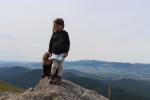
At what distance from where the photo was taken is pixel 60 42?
15.9 meters

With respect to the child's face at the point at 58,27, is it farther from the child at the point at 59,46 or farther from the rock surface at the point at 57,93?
the rock surface at the point at 57,93

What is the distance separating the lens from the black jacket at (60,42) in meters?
15.9

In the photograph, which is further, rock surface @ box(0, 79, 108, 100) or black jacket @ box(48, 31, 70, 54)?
black jacket @ box(48, 31, 70, 54)

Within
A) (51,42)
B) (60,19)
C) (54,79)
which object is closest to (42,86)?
(54,79)

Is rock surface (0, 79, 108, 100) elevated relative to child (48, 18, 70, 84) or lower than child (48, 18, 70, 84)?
lower

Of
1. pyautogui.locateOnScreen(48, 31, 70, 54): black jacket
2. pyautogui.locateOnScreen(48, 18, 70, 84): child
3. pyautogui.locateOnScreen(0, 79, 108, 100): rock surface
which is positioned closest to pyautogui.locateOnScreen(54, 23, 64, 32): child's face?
pyautogui.locateOnScreen(48, 18, 70, 84): child

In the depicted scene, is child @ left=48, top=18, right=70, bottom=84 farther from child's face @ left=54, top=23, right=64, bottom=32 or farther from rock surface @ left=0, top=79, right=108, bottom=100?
rock surface @ left=0, top=79, right=108, bottom=100

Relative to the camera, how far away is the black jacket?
15.9 meters

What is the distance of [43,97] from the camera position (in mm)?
14820

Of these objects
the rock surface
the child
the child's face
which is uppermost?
the child's face

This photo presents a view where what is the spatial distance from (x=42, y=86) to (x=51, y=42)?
6.53 ft

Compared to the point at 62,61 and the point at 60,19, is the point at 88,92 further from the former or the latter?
the point at 60,19

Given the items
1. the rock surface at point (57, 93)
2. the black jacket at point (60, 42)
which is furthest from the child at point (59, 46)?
the rock surface at point (57, 93)

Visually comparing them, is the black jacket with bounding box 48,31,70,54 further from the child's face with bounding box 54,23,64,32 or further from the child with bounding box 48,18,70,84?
the child's face with bounding box 54,23,64,32
